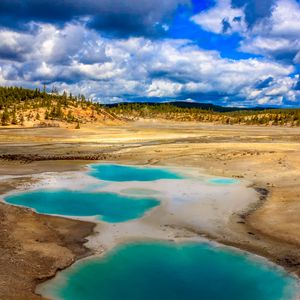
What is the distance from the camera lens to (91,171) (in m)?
29.5

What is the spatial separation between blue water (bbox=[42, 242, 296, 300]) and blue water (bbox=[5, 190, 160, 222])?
4.50 meters

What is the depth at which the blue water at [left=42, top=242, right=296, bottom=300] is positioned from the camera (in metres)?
10.4

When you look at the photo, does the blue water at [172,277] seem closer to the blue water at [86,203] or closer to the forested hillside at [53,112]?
the blue water at [86,203]

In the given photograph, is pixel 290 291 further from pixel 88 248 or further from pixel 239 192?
pixel 239 192

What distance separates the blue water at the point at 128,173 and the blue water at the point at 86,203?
4.91 m

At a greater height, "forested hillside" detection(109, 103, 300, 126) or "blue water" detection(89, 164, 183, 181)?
"forested hillside" detection(109, 103, 300, 126)

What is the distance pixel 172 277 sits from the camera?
11.5 meters

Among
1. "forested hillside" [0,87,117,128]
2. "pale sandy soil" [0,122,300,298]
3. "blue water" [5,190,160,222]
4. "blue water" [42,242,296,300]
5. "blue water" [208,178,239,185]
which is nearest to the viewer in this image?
"blue water" [42,242,296,300]

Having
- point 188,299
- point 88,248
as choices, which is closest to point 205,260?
point 188,299

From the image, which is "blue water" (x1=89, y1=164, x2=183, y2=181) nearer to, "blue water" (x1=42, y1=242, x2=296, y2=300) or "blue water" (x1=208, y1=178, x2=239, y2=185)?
"blue water" (x1=208, y1=178, x2=239, y2=185)

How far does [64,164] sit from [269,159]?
15.1 meters

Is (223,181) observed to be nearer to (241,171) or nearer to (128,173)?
(241,171)

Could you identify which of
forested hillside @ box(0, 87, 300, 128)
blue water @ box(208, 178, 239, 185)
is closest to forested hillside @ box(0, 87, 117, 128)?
forested hillside @ box(0, 87, 300, 128)

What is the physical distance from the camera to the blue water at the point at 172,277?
1042 centimetres
